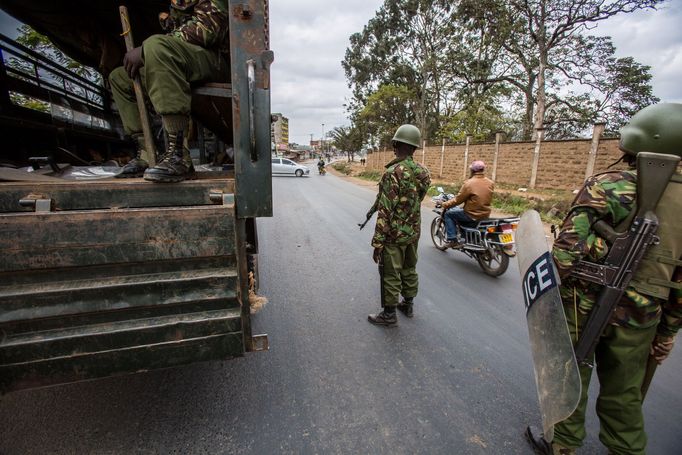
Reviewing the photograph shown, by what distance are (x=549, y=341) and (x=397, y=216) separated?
1.54 meters

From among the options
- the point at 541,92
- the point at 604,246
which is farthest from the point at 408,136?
the point at 541,92

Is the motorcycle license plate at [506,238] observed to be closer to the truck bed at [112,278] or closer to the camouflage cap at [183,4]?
the truck bed at [112,278]

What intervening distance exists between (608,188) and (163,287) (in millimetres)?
1999

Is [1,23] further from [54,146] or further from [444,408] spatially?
[444,408]

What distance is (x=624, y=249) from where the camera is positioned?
1449 mm

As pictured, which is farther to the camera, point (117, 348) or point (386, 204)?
point (386, 204)

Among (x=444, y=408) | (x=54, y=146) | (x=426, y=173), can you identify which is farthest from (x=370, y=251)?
(x=54, y=146)

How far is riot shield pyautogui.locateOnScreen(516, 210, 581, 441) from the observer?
1.42 m

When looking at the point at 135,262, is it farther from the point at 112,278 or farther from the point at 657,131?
the point at 657,131

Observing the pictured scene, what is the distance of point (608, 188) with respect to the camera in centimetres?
147

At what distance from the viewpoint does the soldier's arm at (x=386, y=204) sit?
9.27 feet

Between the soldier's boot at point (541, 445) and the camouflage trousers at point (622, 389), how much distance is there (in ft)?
0.27

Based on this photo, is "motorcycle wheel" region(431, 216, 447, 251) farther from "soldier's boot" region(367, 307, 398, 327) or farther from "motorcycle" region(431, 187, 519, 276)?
"soldier's boot" region(367, 307, 398, 327)

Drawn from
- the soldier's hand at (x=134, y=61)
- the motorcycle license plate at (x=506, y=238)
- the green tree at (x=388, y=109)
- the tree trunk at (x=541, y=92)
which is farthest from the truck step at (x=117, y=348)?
the green tree at (x=388, y=109)
